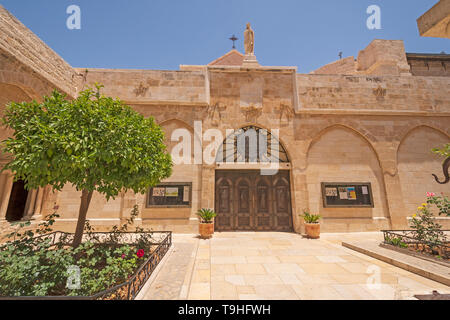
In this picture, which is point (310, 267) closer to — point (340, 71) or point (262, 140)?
point (262, 140)

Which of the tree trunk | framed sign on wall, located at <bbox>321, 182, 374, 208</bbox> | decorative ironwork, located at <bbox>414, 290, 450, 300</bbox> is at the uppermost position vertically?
framed sign on wall, located at <bbox>321, 182, 374, 208</bbox>

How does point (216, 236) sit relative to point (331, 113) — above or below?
below

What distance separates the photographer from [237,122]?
10.9m

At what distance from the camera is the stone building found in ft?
32.1

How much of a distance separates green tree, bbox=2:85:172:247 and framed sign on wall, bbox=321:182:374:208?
9043mm

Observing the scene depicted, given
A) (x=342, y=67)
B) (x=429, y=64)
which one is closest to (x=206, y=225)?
(x=342, y=67)

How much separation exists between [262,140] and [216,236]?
18.4 feet

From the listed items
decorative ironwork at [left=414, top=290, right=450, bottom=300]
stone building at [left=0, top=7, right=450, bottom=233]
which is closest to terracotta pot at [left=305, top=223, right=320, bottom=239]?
stone building at [left=0, top=7, right=450, bottom=233]

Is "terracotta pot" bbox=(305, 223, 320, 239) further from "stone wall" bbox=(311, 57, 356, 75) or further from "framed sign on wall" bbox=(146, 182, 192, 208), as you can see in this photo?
"stone wall" bbox=(311, 57, 356, 75)

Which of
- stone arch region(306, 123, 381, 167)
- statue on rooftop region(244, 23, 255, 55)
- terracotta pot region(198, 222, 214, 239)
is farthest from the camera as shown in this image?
statue on rooftop region(244, 23, 255, 55)

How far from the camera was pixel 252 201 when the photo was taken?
10.3 meters

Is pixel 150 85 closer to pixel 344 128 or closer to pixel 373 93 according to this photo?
pixel 344 128

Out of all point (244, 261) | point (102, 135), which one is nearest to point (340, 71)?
point (244, 261)

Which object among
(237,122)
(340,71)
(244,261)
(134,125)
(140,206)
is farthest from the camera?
(340,71)
